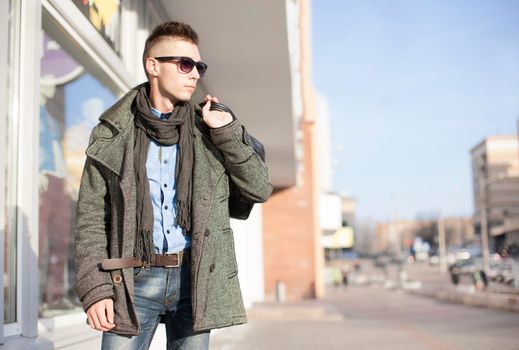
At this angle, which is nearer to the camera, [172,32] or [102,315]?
[102,315]

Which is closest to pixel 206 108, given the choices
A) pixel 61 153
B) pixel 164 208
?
pixel 164 208

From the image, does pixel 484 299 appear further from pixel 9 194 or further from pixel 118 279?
pixel 118 279

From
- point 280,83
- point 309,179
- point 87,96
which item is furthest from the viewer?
point 309,179

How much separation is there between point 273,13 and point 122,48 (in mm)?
1680

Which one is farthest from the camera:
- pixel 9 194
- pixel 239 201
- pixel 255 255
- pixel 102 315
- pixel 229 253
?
pixel 255 255

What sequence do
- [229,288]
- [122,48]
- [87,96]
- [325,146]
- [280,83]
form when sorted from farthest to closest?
[325,146], [280,83], [87,96], [122,48], [229,288]

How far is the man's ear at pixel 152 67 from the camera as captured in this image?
2.40 m

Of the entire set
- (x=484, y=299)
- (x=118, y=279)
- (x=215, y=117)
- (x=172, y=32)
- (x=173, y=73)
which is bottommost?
(x=484, y=299)

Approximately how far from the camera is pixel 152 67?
2410 mm

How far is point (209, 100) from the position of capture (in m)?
2.37

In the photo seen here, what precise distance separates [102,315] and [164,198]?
425 millimetres

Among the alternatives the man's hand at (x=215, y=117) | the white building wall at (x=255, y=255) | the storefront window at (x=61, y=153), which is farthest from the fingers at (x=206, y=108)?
the white building wall at (x=255, y=255)

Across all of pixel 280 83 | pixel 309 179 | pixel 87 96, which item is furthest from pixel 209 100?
pixel 309 179

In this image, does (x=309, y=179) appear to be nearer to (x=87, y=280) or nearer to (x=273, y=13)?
(x=273, y=13)
